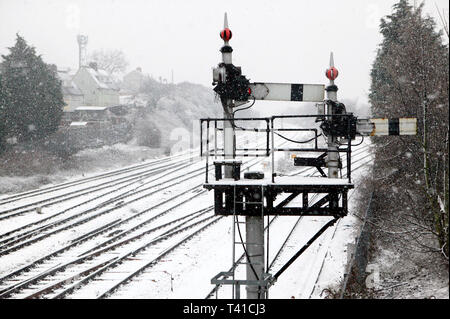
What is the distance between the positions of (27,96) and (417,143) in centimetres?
2893

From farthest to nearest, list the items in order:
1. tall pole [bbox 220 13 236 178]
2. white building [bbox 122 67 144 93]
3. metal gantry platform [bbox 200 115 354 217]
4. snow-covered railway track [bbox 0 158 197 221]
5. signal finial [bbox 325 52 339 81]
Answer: white building [bbox 122 67 144 93], snow-covered railway track [bbox 0 158 197 221], signal finial [bbox 325 52 339 81], tall pole [bbox 220 13 236 178], metal gantry platform [bbox 200 115 354 217]

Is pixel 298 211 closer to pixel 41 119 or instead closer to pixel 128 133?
pixel 41 119

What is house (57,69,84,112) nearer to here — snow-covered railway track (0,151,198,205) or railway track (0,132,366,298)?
snow-covered railway track (0,151,198,205)

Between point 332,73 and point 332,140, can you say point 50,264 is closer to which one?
point 332,140

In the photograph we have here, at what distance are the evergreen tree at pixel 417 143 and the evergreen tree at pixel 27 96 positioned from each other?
84.8 feet

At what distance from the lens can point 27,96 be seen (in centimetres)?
3309

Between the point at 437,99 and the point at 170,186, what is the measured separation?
1587cm

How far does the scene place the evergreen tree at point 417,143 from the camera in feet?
31.2

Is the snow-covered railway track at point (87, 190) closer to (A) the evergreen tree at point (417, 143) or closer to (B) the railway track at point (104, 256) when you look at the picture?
(B) the railway track at point (104, 256)

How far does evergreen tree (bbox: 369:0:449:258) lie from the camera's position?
9.50 meters

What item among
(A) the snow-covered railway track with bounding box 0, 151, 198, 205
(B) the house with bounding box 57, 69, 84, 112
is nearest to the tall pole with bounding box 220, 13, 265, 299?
(A) the snow-covered railway track with bounding box 0, 151, 198, 205

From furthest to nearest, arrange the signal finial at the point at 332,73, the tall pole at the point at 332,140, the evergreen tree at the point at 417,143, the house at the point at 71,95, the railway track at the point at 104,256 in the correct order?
1. the house at the point at 71,95
2. the railway track at the point at 104,256
3. the evergreen tree at the point at 417,143
4. the signal finial at the point at 332,73
5. the tall pole at the point at 332,140

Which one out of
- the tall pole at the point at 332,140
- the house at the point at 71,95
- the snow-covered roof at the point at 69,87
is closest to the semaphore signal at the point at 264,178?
the tall pole at the point at 332,140

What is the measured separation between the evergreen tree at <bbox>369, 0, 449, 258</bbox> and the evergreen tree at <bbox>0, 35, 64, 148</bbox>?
25834mm
